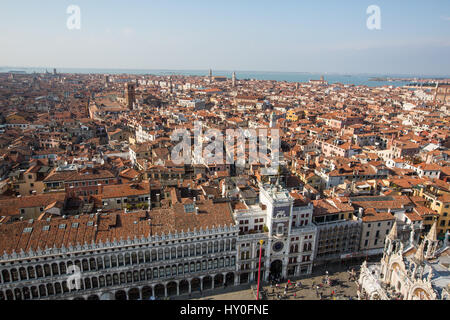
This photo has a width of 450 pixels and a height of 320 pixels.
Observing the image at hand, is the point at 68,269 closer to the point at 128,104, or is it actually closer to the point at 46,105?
the point at 128,104

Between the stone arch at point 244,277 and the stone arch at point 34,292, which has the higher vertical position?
the stone arch at point 34,292

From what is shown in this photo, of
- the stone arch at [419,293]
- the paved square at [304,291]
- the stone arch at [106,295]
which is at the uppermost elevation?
the stone arch at [419,293]

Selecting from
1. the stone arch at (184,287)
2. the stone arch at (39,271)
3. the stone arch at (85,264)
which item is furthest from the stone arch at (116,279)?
the stone arch at (184,287)

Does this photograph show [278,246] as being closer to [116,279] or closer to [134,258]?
[134,258]

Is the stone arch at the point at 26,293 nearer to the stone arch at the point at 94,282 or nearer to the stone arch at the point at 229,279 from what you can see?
the stone arch at the point at 94,282

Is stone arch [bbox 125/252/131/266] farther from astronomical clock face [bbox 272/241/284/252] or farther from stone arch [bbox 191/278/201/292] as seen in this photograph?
astronomical clock face [bbox 272/241/284/252]

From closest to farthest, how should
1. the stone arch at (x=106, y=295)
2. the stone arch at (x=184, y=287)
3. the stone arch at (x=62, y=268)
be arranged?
the stone arch at (x=62, y=268)
the stone arch at (x=106, y=295)
the stone arch at (x=184, y=287)

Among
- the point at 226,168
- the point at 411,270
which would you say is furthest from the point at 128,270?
the point at 226,168

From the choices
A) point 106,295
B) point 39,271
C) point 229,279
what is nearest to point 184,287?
point 229,279
